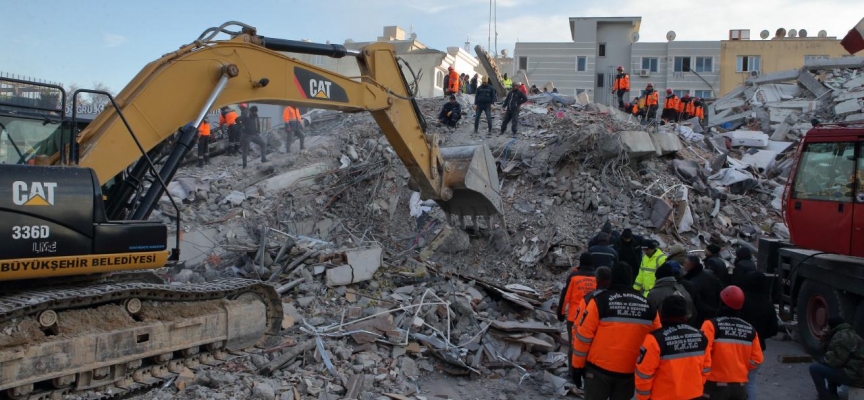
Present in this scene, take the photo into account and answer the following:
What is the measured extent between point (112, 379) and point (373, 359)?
8.28 ft

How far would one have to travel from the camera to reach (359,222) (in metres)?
13.9

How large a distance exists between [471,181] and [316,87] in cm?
300

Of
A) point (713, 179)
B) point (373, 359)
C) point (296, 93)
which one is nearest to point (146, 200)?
point (296, 93)

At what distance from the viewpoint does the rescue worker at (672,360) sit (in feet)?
15.9

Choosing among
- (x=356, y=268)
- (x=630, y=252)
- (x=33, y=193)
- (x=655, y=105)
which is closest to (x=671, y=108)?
(x=655, y=105)

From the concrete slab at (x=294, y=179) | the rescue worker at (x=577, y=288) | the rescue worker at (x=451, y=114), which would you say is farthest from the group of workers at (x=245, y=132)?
the rescue worker at (x=577, y=288)

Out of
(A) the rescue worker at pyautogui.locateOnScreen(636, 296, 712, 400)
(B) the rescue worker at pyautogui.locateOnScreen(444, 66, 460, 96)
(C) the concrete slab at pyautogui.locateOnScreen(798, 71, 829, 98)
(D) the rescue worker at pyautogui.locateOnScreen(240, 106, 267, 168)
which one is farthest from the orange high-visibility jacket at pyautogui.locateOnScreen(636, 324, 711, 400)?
(C) the concrete slab at pyautogui.locateOnScreen(798, 71, 829, 98)

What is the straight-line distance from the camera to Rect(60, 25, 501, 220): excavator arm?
6.08 meters

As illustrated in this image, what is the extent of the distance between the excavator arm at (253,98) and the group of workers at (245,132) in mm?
8458

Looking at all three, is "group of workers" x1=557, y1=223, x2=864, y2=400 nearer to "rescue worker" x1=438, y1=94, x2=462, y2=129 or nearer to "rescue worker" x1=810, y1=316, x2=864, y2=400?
"rescue worker" x1=810, y1=316, x2=864, y2=400

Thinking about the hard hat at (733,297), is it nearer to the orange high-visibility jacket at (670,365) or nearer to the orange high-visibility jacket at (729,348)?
the orange high-visibility jacket at (729,348)

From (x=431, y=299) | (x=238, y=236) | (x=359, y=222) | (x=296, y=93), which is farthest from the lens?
(x=359, y=222)

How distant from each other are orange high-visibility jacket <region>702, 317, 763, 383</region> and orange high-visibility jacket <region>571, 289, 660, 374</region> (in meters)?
0.44

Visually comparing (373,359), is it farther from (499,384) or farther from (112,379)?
(112,379)
